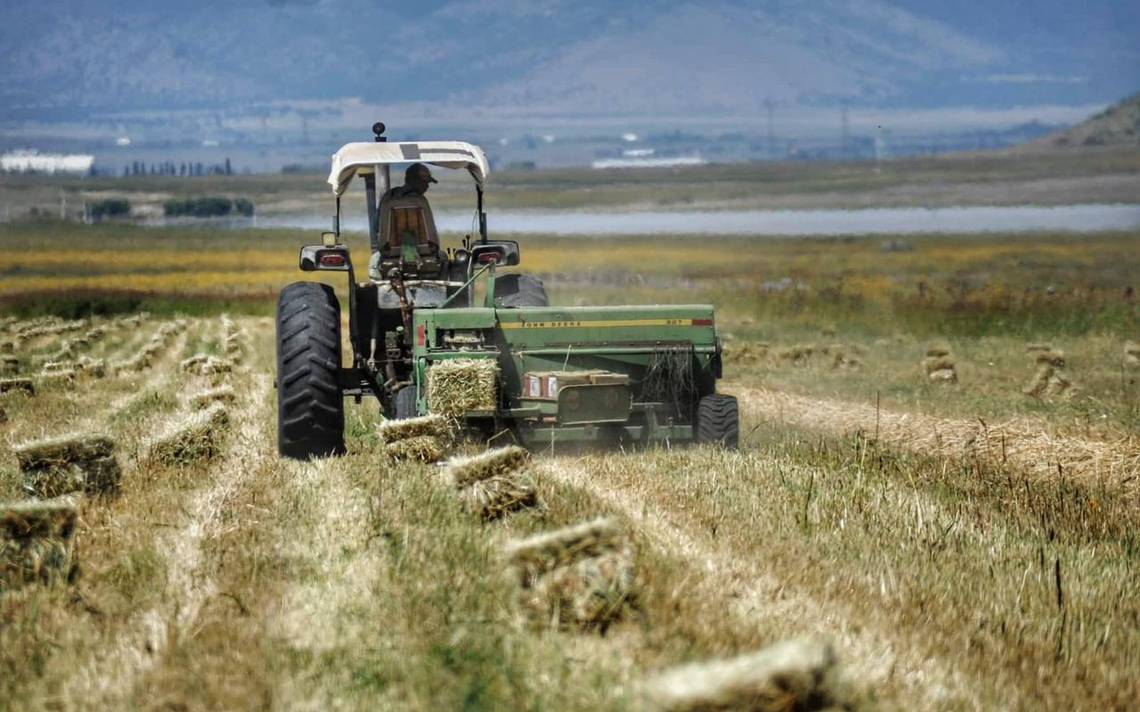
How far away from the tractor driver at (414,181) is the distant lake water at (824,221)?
27.8 metres

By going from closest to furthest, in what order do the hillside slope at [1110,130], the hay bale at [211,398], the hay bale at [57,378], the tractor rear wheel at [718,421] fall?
the tractor rear wheel at [718,421]
the hay bale at [211,398]
the hay bale at [57,378]
the hillside slope at [1110,130]

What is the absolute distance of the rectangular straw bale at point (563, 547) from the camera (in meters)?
6.85

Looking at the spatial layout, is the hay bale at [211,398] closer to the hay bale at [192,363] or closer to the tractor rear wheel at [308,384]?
the tractor rear wheel at [308,384]

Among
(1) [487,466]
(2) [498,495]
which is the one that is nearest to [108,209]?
(1) [487,466]

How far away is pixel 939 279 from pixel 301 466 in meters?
30.7

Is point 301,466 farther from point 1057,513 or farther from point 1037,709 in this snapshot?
point 1037,709

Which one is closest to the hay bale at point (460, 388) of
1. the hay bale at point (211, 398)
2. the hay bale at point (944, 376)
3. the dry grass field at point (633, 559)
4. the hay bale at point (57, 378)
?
the dry grass field at point (633, 559)

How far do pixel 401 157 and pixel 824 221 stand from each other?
40.7 metres

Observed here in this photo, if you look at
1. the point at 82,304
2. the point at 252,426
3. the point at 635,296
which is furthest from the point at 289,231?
the point at 252,426

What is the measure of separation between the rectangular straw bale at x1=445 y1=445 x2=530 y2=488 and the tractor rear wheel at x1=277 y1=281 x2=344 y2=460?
10.4ft

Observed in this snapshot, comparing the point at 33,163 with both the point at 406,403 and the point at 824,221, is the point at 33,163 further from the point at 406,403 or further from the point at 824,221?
the point at 406,403

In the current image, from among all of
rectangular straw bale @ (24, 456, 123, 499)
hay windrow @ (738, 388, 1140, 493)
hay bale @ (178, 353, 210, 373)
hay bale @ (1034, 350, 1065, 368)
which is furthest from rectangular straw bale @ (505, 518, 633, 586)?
hay bale @ (178, 353, 210, 373)

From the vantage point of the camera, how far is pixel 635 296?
40.3m

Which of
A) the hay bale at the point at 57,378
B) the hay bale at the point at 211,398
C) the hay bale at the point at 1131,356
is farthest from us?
the hay bale at the point at 1131,356
